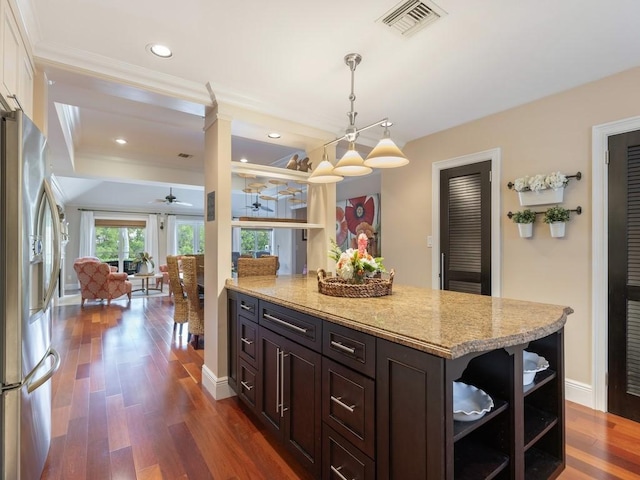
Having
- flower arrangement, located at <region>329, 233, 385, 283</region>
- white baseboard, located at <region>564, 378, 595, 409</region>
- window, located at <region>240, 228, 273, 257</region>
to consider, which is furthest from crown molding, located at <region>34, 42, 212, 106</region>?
window, located at <region>240, 228, 273, 257</region>

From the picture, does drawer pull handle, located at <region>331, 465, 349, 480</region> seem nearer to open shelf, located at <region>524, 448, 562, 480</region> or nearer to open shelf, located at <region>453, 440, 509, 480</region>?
open shelf, located at <region>453, 440, 509, 480</region>

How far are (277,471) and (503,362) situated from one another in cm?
135

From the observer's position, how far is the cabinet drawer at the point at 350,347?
51.0 inches

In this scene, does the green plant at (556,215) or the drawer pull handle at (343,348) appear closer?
the drawer pull handle at (343,348)

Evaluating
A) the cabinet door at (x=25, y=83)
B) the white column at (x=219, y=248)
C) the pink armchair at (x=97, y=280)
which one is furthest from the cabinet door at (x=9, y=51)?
the pink armchair at (x=97, y=280)

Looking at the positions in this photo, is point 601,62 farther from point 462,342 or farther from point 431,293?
point 462,342

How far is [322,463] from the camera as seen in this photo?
1567 millimetres

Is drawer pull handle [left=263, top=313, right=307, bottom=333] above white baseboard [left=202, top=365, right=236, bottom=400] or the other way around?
above

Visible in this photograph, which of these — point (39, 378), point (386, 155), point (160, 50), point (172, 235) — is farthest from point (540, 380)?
point (172, 235)

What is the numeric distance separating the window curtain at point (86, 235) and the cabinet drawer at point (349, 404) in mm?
9663

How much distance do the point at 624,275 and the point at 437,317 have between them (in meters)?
1.95

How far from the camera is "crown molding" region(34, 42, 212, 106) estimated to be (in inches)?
81.0

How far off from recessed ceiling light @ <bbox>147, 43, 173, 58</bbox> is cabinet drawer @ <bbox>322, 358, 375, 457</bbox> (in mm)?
2124

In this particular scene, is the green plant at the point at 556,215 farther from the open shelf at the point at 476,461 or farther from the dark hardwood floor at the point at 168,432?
the open shelf at the point at 476,461
